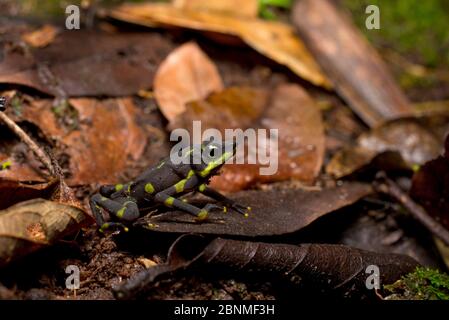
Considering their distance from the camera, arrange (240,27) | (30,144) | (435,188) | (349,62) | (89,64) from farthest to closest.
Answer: (349,62) < (240,27) < (89,64) < (435,188) < (30,144)

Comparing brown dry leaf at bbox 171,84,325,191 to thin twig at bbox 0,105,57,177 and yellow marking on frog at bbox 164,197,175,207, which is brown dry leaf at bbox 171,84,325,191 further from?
thin twig at bbox 0,105,57,177

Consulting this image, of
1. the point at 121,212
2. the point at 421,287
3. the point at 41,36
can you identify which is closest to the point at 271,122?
the point at 121,212

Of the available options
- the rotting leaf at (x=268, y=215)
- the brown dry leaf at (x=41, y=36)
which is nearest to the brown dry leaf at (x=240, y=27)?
the brown dry leaf at (x=41, y=36)

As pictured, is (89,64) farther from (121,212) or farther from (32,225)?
(32,225)

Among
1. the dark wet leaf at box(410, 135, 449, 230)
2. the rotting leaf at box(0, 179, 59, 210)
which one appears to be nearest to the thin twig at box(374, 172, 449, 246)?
the dark wet leaf at box(410, 135, 449, 230)

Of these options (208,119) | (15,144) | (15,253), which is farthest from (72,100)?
(15,253)

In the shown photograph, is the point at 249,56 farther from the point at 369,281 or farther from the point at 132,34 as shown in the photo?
the point at 369,281
